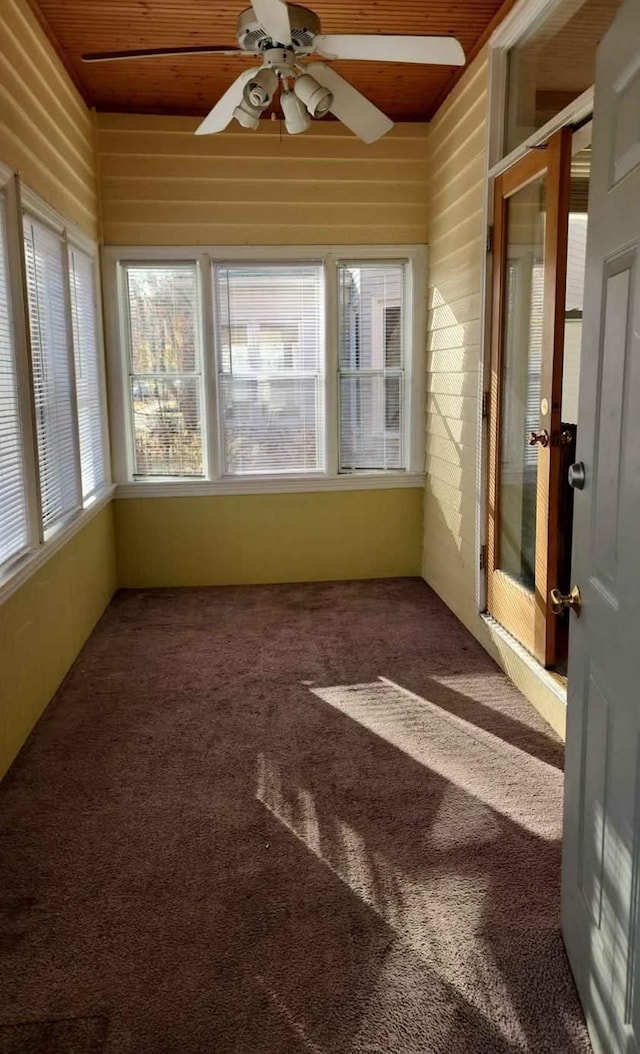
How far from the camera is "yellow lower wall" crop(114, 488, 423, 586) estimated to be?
207 inches

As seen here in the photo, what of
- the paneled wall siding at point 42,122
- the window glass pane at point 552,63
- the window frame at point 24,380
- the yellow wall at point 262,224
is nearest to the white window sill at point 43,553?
the window frame at point 24,380

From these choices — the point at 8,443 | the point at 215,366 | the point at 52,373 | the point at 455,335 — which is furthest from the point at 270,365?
the point at 8,443

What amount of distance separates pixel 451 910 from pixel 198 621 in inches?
111

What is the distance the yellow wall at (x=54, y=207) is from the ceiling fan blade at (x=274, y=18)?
1220 millimetres

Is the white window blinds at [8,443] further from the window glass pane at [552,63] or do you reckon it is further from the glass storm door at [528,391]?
the window glass pane at [552,63]

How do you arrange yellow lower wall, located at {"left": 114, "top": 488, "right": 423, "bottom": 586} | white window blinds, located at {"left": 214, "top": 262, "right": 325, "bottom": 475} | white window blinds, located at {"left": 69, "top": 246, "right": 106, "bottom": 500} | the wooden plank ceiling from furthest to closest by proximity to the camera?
1. yellow lower wall, located at {"left": 114, "top": 488, "right": 423, "bottom": 586}
2. white window blinds, located at {"left": 214, "top": 262, "right": 325, "bottom": 475}
3. white window blinds, located at {"left": 69, "top": 246, "right": 106, "bottom": 500}
4. the wooden plank ceiling

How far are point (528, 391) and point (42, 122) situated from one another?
2610mm

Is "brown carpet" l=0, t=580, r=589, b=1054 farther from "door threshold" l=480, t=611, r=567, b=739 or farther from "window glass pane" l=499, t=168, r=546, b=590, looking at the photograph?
"window glass pane" l=499, t=168, r=546, b=590

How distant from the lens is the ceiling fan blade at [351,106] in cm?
278

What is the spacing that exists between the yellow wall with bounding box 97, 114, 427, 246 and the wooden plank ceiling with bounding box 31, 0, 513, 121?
22 centimetres

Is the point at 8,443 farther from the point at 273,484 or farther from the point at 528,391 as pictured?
the point at 273,484

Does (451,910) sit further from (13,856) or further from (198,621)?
(198,621)

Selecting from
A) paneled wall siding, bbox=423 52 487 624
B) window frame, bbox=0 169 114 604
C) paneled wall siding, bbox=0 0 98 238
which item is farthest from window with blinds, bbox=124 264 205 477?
paneled wall siding, bbox=423 52 487 624

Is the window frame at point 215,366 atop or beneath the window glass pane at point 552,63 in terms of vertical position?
beneath
